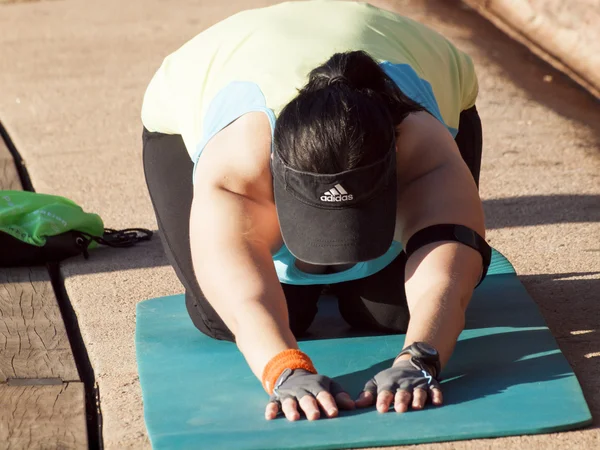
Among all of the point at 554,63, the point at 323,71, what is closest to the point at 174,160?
the point at 323,71

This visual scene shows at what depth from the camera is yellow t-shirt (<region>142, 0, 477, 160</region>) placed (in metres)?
3.30

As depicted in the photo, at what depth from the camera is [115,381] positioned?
320cm

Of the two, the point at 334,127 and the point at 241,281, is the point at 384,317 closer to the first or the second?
the point at 241,281

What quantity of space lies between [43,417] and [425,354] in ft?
3.36

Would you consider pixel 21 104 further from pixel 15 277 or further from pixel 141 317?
pixel 141 317

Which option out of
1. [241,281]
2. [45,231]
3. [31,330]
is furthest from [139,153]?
[241,281]

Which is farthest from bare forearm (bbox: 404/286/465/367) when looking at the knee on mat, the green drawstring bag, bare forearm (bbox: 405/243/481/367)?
the green drawstring bag

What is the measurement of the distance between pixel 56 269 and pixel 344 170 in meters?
1.69

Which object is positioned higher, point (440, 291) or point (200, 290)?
point (440, 291)

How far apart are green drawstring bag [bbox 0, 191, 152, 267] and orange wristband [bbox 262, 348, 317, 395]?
1527 millimetres

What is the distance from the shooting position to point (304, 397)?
2781mm

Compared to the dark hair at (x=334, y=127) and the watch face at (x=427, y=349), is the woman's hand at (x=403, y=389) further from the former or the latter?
the dark hair at (x=334, y=127)

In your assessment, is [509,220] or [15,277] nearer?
[15,277]

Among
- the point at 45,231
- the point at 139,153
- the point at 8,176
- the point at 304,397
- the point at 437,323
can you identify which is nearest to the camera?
the point at 304,397
